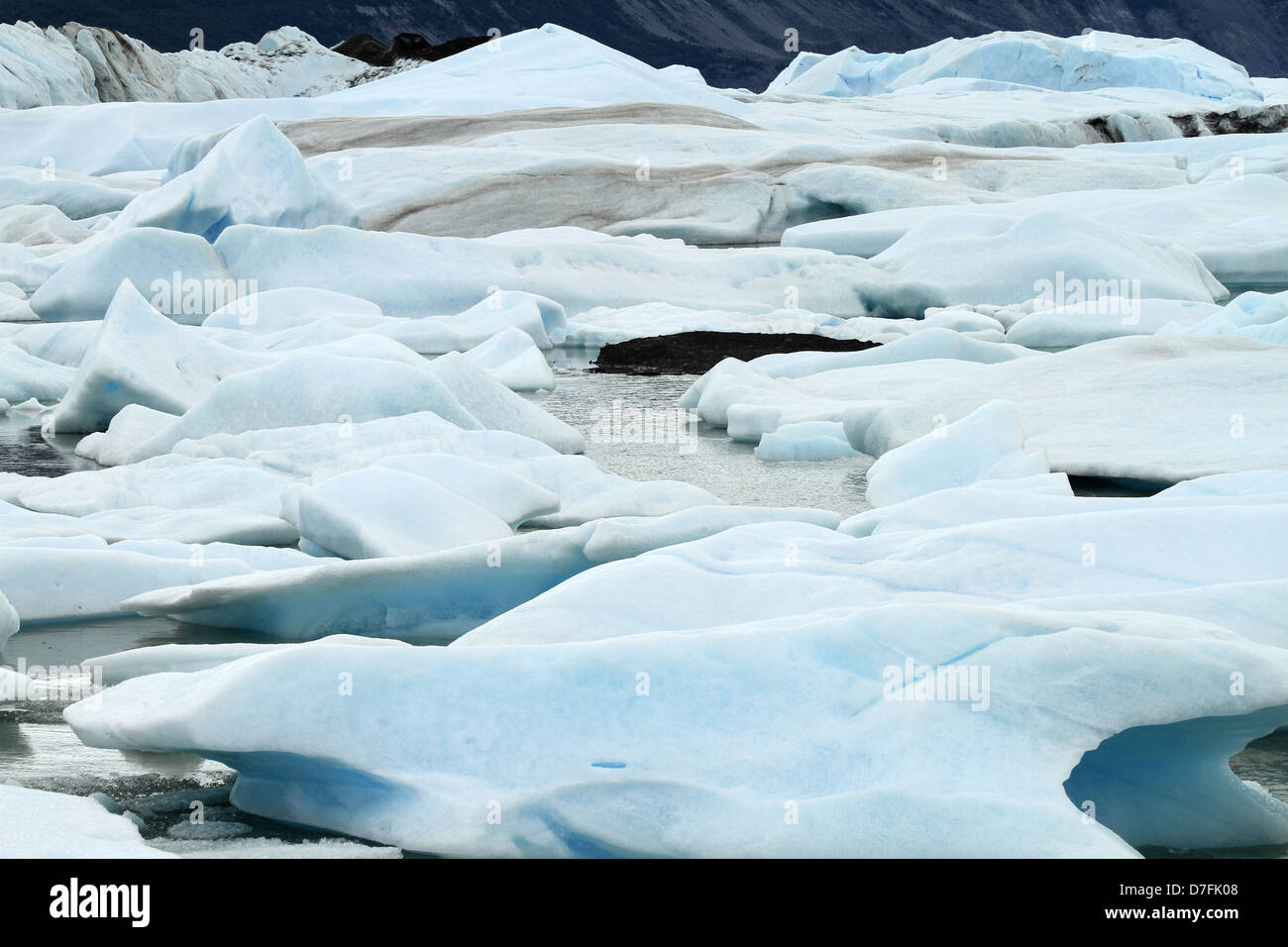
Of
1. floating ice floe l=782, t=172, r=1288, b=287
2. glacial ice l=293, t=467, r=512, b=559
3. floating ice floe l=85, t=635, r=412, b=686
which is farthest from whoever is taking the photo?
floating ice floe l=782, t=172, r=1288, b=287

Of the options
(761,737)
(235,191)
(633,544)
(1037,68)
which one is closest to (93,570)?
(633,544)

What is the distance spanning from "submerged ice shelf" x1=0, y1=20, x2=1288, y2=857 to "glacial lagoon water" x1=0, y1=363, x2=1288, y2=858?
0.04ft

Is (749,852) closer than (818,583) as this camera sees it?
Yes

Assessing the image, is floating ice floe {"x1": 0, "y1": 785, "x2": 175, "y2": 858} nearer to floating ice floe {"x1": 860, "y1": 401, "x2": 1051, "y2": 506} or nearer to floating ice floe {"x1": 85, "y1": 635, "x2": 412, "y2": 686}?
floating ice floe {"x1": 85, "y1": 635, "x2": 412, "y2": 686}

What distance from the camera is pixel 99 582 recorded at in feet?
10.4

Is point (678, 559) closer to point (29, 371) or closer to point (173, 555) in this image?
point (173, 555)

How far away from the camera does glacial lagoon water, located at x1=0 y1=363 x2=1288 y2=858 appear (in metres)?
1.99

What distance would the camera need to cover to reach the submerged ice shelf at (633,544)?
192cm

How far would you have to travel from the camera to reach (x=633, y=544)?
10.00ft

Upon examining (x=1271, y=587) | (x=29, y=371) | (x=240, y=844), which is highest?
(x=1271, y=587)

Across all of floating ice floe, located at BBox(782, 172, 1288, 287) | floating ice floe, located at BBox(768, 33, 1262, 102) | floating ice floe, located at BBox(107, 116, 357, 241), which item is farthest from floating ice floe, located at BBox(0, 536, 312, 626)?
floating ice floe, located at BBox(768, 33, 1262, 102)

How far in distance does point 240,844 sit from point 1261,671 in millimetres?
1406

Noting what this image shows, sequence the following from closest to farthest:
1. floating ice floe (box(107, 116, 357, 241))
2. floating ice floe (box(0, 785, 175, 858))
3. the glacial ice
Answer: floating ice floe (box(0, 785, 175, 858)) < the glacial ice < floating ice floe (box(107, 116, 357, 241))
